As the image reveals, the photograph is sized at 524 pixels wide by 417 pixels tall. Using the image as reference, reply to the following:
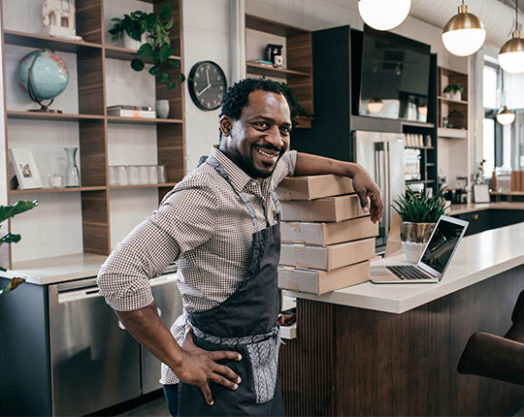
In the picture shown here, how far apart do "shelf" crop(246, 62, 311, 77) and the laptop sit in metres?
2.72

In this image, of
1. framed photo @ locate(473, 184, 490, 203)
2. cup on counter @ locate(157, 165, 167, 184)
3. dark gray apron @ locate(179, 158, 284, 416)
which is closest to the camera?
dark gray apron @ locate(179, 158, 284, 416)

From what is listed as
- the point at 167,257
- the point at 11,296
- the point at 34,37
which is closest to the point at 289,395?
the point at 167,257

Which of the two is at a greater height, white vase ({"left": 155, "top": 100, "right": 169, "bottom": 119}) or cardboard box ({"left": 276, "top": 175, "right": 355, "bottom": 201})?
white vase ({"left": 155, "top": 100, "right": 169, "bottom": 119})

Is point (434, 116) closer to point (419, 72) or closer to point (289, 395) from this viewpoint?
point (419, 72)

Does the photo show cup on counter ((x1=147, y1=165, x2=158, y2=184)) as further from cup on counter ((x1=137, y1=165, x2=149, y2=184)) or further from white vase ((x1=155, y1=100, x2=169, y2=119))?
white vase ((x1=155, y1=100, x2=169, y2=119))

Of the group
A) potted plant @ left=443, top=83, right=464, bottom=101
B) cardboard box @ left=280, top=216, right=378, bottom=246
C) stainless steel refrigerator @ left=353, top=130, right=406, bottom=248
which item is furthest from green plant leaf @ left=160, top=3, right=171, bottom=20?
potted plant @ left=443, top=83, right=464, bottom=101

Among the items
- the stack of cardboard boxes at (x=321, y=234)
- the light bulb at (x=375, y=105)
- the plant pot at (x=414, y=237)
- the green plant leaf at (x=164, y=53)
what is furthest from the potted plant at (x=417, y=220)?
the light bulb at (x=375, y=105)

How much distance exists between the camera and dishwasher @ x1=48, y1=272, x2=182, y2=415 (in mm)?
3004

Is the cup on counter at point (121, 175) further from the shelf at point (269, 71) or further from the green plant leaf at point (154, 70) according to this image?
the shelf at point (269, 71)

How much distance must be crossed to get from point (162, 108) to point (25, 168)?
1061 mm

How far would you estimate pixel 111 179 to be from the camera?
366 cm

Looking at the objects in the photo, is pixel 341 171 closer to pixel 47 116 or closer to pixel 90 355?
pixel 90 355

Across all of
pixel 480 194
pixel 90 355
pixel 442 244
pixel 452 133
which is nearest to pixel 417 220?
pixel 442 244

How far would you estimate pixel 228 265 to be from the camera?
1.53 meters
